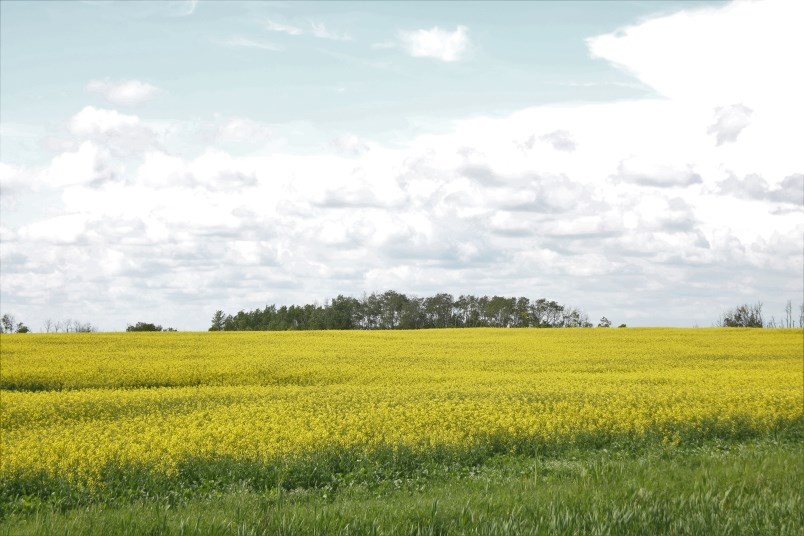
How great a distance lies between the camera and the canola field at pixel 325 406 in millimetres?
12836

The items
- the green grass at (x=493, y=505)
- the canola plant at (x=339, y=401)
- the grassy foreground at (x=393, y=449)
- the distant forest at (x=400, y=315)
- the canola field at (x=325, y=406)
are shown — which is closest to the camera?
the green grass at (x=493, y=505)

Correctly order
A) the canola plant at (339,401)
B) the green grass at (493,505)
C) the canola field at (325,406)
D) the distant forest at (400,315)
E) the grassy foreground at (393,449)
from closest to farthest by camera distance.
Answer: the green grass at (493,505) → the grassy foreground at (393,449) → the canola field at (325,406) → the canola plant at (339,401) → the distant forest at (400,315)

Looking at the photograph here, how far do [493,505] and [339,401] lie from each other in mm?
12653

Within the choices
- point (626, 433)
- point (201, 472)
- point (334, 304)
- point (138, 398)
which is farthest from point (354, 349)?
point (334, 304)

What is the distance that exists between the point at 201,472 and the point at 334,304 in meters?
89.8

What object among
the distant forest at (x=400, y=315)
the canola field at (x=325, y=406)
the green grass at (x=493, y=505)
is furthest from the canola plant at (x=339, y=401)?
the distant forest at (x=400, y=315)

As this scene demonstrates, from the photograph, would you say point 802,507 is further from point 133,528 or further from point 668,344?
point 668,344

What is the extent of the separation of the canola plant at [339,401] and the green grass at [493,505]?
170 centimetres

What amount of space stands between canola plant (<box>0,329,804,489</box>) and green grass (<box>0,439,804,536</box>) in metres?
1.70

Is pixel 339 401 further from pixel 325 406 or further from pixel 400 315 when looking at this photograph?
→ pixel 400 315

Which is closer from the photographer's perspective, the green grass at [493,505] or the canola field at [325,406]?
the green grass at [493,505]

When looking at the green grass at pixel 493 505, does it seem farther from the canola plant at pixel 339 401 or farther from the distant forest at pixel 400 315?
the distant forest at pixel 400 315

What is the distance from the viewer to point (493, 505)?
7707 mm

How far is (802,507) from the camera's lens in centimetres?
800
